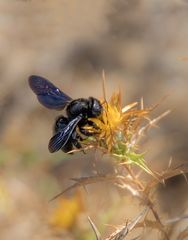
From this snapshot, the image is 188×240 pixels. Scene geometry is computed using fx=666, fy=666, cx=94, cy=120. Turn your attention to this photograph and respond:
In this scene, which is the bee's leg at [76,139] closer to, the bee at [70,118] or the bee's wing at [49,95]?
the bee at [70,118]

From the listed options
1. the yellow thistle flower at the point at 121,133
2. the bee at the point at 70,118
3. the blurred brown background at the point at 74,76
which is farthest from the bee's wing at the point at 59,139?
the blurred brown background at the point at 74,76

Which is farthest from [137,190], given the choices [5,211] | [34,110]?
[34,110]

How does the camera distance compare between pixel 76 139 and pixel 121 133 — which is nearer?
pixel 121 133

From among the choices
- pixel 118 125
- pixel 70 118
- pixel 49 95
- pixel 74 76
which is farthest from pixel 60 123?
pixel 74 76

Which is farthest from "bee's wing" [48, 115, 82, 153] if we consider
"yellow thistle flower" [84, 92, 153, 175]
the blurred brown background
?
the blurred brown background

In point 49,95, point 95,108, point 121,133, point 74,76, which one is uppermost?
point 74,76

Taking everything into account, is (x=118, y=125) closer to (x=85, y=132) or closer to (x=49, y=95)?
(x=85, y=132)

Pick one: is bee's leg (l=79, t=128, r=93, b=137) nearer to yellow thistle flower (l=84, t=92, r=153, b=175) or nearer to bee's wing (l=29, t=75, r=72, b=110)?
yellow thistle flower (l=84, t=92, r=153, b=175)

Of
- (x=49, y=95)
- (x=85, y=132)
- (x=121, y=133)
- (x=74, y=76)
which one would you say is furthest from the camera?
(x=74, y=76)
